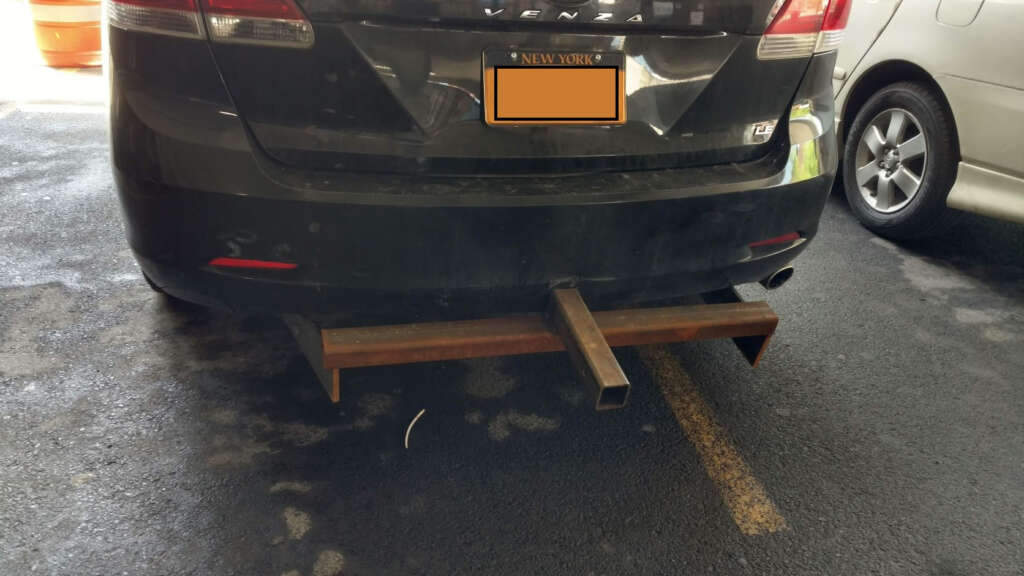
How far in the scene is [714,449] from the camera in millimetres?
2477

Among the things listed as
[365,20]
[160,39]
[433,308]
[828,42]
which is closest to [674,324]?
[433,308]

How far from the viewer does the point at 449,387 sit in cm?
269

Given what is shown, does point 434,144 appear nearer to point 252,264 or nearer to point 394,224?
point 394,224

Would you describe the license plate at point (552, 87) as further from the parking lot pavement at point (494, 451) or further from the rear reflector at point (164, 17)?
the parking lot pavement at point (494, 451)

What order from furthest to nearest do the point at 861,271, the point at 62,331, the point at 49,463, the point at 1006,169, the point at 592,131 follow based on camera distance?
the point at 861,271 → the point at 1006,169 → the point at 62,331 → the point at 49,463 → the point at 592,131

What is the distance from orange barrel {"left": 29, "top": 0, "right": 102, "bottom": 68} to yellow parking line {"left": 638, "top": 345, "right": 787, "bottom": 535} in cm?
618

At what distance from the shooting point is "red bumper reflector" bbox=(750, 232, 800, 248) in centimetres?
231

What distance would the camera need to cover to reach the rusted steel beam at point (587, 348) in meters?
2.00

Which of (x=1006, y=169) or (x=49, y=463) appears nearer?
(x=49, y=463)

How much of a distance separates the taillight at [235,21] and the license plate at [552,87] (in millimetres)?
438

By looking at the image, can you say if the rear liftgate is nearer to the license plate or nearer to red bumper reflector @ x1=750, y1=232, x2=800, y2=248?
red bumper reflector @ x1=750, y1=232, x2=800, y2=248

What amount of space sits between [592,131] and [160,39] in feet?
3.42

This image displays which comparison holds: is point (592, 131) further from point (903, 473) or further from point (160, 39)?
point (903, 473)

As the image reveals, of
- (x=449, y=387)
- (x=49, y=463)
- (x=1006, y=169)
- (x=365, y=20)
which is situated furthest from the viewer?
(x=1006, y=169)
